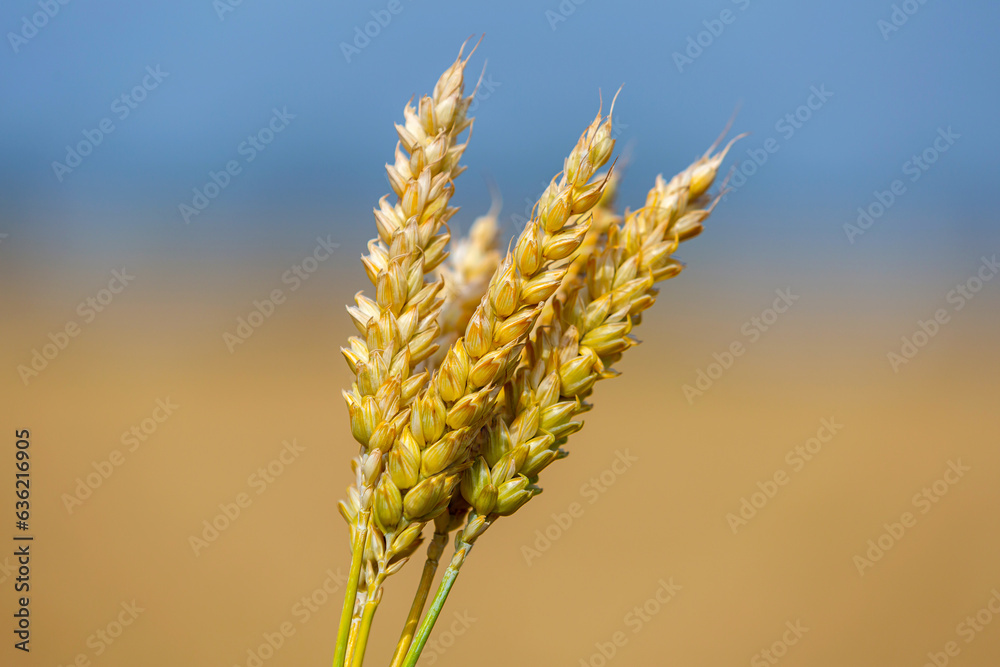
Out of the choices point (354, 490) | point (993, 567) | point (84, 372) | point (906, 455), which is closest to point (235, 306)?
point (84, 372)

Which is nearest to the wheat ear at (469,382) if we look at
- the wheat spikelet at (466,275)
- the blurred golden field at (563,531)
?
the wheat spikelet at (466,275)

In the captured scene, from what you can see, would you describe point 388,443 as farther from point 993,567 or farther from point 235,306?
point 235,306

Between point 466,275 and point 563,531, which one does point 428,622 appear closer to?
point 466,275

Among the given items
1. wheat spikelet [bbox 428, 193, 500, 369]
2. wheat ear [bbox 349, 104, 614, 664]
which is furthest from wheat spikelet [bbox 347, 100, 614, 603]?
wheat spikelet [bbox 428, 193, 500, 369]

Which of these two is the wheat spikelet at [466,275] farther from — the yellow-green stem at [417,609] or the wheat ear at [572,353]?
the yellow-green stem at [417,609]

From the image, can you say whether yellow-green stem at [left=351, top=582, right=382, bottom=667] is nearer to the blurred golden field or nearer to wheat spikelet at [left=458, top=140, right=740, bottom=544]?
wheat spikelet at [left=458, top=140, right=740, bottom=544]

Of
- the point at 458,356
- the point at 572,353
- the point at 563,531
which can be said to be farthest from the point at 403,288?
the point at 563,531
